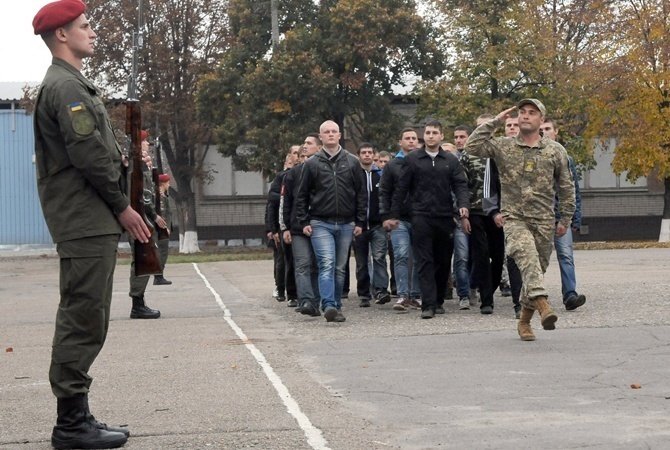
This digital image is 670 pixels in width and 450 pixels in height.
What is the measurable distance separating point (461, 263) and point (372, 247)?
1511 mm

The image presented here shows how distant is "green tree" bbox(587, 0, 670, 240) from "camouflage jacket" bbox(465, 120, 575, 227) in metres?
30.5

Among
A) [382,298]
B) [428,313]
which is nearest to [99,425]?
[428,313]

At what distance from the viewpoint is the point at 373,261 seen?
15086 mm

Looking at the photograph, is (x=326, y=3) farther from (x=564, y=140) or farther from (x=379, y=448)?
(x=379, y=448)

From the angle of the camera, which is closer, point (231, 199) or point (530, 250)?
point (530, 250)

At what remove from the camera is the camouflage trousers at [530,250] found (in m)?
10.2

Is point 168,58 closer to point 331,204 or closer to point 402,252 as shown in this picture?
point 402,252

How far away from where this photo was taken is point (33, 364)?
1000 centimetres

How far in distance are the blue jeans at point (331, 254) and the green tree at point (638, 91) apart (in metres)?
28.9

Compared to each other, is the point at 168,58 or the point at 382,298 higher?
the point at 168,58

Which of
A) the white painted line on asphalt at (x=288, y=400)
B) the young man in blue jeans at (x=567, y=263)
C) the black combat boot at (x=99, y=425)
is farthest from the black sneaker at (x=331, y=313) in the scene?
the black combat boot at (x=99, y=425)

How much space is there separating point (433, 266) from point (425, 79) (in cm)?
3027

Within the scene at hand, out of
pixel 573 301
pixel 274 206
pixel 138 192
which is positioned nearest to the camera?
pixel 138 192

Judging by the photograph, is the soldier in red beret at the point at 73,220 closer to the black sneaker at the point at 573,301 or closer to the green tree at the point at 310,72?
the black sneaker at the point at 573,301
